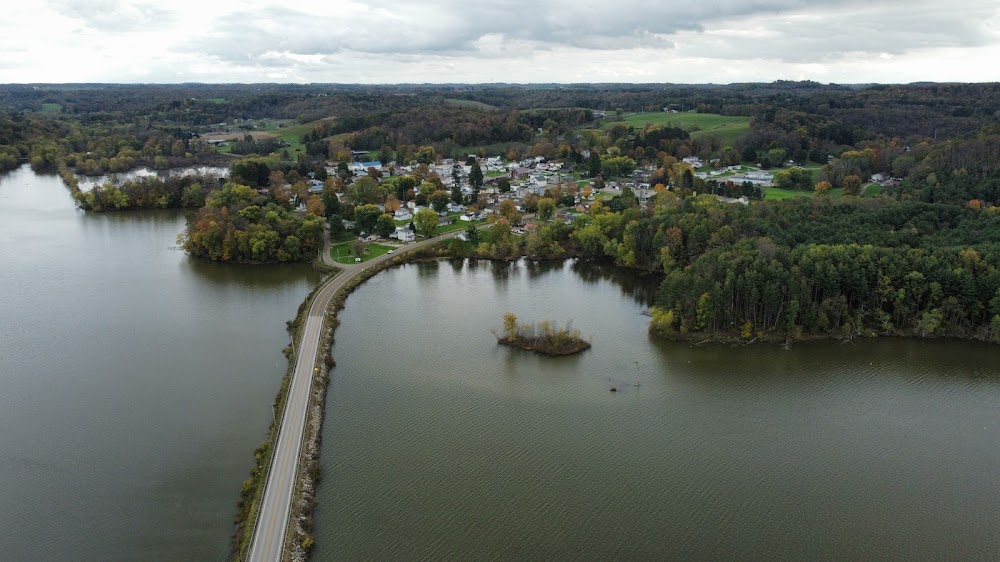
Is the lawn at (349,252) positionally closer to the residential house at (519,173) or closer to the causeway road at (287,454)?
the causeway road at (287,454)

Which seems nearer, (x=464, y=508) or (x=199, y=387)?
(x=464, y=508)

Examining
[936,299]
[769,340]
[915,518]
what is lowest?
[915,518]

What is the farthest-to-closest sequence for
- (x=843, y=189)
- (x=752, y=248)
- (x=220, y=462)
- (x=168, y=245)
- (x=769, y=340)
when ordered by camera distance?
(x=843, y=189), (x=168, y=245), (x=752, y=248), (x=769, y=340), (x=220, y=462)

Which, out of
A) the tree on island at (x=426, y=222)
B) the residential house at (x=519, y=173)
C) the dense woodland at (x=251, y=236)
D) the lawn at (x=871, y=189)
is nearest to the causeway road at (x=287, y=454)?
the dense woodland at (x=251, y=236)

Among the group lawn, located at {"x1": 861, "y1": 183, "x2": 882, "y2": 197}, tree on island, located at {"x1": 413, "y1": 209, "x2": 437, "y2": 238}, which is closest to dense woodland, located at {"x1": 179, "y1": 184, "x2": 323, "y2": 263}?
tree on island, located at {"x1": 413, "y1": 209, "x2": 437, "y2": 238}

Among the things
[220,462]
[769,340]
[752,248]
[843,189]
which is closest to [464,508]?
[220,462]

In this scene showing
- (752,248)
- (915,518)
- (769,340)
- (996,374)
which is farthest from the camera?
(752,248)

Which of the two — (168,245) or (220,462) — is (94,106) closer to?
(168,245)

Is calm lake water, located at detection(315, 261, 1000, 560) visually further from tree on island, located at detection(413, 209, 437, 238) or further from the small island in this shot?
tree on island, located at detection(413, 209, 437, 238)
